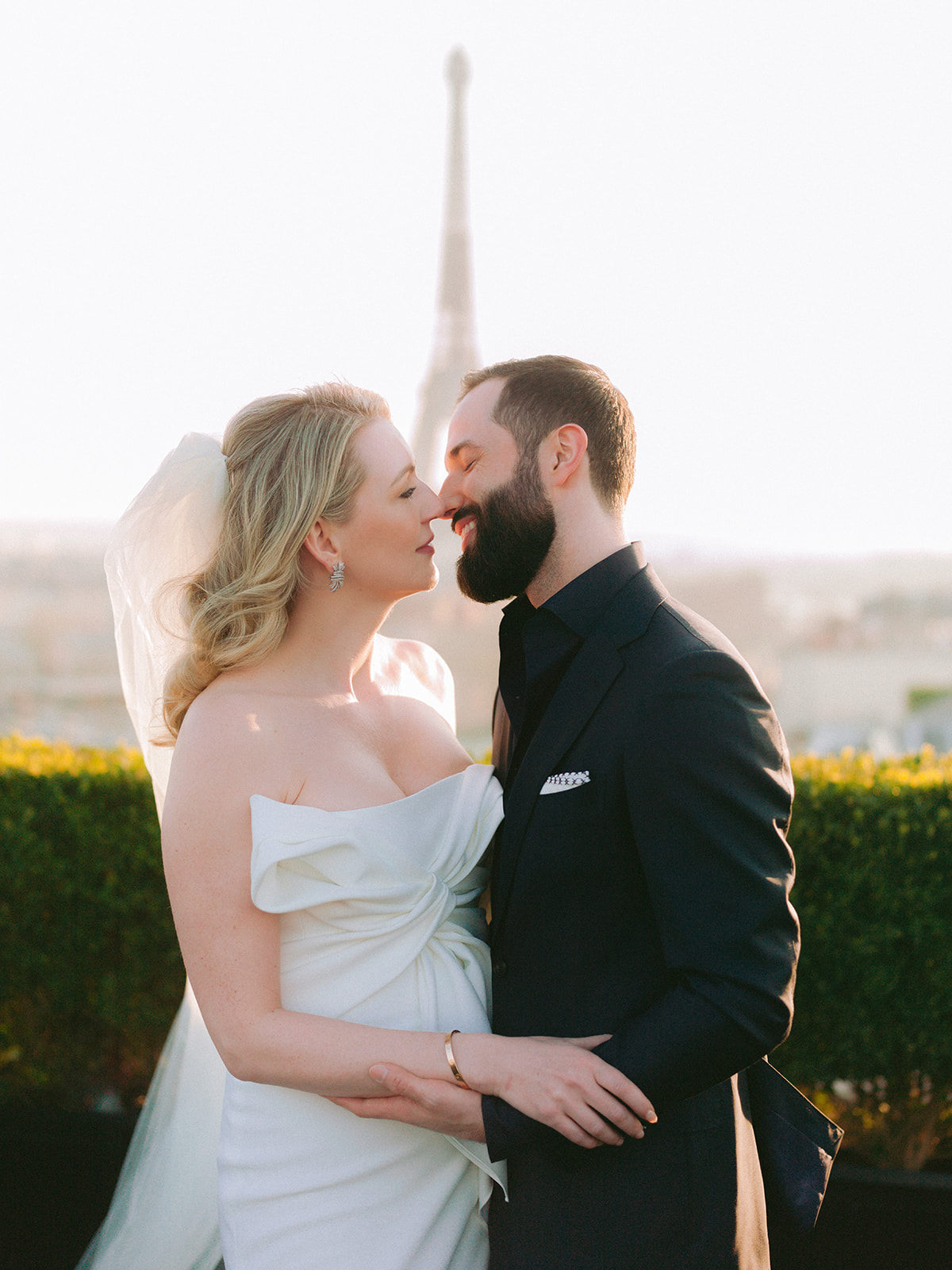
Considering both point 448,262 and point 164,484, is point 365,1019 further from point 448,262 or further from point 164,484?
point 448,262

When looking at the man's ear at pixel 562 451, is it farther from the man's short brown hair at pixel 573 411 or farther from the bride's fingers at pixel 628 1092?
the bride's fingers at pixel 628 1092

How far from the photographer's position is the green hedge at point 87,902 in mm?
4105

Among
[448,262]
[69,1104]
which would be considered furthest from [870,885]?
[448,262]

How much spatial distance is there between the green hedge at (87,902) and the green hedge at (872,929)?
8.47ft

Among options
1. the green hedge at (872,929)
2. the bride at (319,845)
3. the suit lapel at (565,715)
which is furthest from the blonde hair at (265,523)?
the green hedge at (872,929)

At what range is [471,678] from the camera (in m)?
18.7

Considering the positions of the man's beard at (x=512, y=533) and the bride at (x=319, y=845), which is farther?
the man's beard at (x=512, y=533)

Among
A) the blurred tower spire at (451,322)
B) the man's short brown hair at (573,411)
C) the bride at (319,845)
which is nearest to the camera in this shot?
the bride at (319,845)

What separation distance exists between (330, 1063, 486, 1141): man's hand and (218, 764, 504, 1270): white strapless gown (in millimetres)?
179

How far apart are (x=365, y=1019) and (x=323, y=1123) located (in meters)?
0.26

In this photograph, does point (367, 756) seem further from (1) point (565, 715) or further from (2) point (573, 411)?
(2) point (573, 411)

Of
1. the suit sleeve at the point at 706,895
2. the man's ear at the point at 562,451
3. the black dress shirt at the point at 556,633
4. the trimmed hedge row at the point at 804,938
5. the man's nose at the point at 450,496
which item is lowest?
the trimmed hedge row at the point at 804,938

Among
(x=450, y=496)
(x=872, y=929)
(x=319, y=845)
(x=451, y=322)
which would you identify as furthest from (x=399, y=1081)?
(x=451, y=322)

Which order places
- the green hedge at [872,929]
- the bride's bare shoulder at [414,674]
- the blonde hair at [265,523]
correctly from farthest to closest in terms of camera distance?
the green hedge at [872,929] < the bride's bare shoulder at [414,674] < the blonde hair at [265,523]
